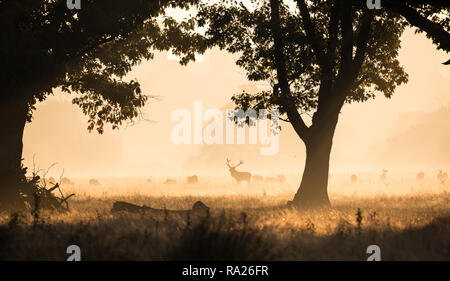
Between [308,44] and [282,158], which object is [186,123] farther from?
[308,44]

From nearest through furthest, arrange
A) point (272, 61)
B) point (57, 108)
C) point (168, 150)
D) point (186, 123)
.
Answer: point (272, 61) → point (186, 123) → point (57, 108) → point (168, 150)

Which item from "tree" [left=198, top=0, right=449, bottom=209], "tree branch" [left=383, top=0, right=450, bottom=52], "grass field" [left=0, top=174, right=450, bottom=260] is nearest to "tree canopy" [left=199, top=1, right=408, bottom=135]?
"tree" [left=198, top=0, right=449, bottom=209]

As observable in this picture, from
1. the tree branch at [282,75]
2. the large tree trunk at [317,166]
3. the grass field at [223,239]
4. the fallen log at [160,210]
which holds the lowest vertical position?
the grass field at [223,239]

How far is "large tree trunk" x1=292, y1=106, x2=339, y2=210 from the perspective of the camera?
2077 centimetres

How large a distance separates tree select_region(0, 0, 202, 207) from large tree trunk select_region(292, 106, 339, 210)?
247 inches

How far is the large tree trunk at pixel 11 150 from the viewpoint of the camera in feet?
55.9

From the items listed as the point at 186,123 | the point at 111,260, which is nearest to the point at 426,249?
the point at 111,260

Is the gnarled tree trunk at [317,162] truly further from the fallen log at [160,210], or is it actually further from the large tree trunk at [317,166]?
the fallen log at [160,210]

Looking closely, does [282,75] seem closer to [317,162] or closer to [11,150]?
[317,162]

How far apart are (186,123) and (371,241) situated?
360 feet

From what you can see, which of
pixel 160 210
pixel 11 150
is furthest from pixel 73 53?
pixel 160 210

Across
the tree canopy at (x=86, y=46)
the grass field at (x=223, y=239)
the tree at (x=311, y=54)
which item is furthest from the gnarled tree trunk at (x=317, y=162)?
the grass field at (x=223, y=239)

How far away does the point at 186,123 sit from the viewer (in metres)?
119

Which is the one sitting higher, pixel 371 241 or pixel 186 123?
pixel 186 123
